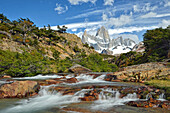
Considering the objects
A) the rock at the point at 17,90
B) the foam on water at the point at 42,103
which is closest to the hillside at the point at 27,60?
the rock at the point at 17,90

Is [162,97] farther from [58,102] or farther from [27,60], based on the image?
[27,60]

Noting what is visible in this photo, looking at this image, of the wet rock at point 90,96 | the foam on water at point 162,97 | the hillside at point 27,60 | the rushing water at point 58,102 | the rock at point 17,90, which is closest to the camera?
the rushing water at point 58,102

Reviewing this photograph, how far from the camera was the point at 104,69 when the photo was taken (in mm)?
45344

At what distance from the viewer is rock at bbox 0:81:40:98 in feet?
42.8

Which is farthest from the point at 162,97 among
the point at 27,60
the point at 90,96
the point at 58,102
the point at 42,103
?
the point at 27,60

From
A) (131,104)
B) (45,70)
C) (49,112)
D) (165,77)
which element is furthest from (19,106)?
(45,70)

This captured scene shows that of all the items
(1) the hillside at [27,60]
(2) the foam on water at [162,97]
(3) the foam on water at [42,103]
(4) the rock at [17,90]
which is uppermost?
(1) the hillside at [27,60]

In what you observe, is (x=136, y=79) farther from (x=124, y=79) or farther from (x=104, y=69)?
(x=104, y=69)

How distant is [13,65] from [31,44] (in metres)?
38.5

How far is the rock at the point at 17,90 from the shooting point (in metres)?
13.0

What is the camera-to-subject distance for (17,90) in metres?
13.4

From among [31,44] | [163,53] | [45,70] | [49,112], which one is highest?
[31,44]

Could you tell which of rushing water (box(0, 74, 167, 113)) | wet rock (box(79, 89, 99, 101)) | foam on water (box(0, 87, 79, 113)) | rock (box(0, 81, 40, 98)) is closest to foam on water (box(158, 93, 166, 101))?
rushing water (box(0, 74, 167, 113))

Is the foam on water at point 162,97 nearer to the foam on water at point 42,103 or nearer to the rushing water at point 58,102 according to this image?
the rushing water at point 58,102
